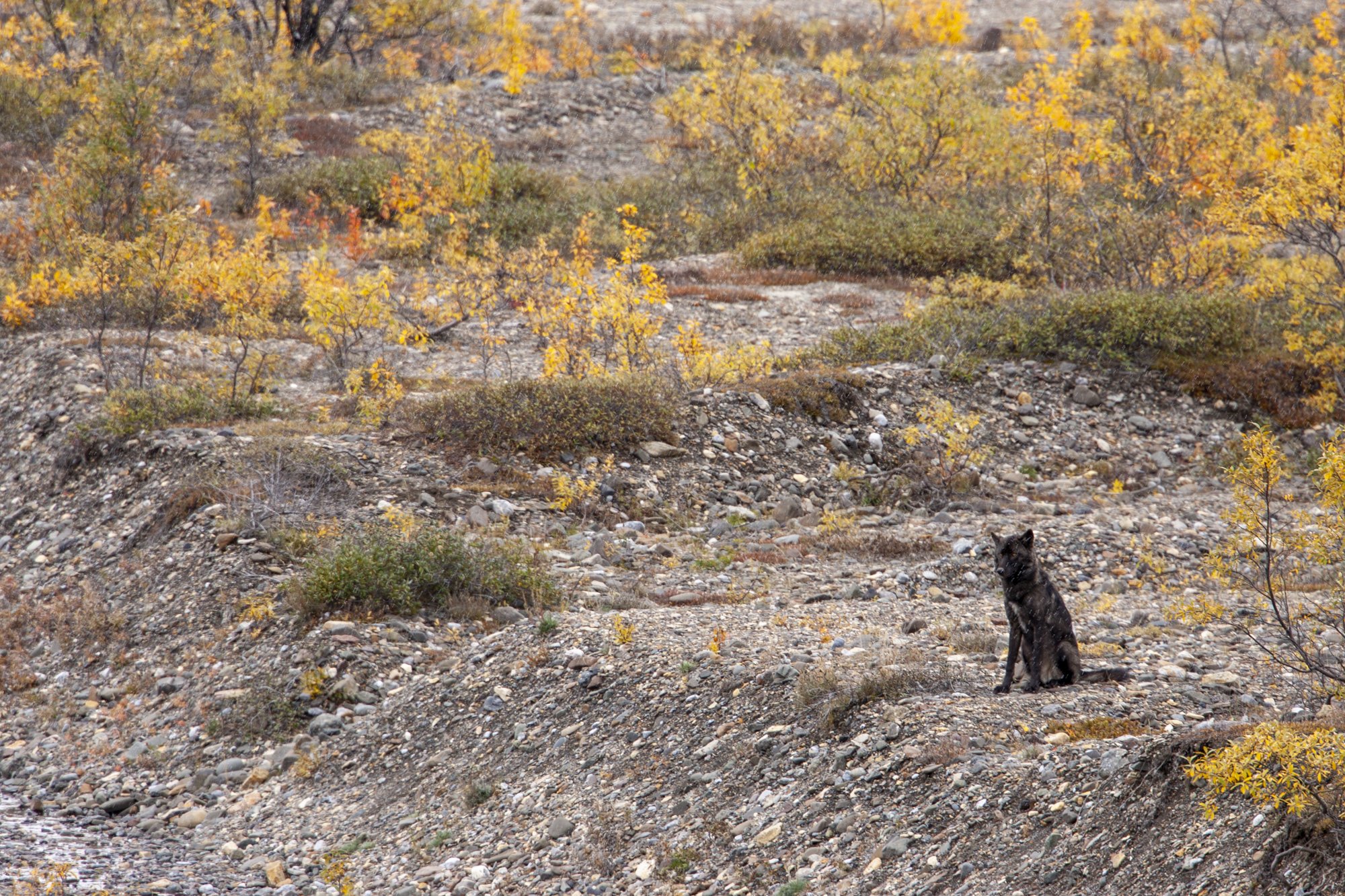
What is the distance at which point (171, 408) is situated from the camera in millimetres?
13609

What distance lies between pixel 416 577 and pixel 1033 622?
520 cm

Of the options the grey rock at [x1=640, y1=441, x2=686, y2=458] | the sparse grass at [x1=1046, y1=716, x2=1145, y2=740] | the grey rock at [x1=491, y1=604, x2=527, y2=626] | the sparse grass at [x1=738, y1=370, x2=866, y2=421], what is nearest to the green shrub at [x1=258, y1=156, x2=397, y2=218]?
the sparse grass at [x1=738, y1=370, x2=866, y2=421]

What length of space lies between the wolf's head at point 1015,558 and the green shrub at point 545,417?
6.74 meters

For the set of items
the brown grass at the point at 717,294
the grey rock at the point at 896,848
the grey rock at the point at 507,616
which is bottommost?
the grey rock at the point at 507,616

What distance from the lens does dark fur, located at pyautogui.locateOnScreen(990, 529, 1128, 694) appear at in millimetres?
7102

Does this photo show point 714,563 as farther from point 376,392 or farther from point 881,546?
point 376,392

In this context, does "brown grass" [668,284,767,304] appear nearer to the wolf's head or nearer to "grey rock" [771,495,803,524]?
"grey rock" [771,495,803,524]

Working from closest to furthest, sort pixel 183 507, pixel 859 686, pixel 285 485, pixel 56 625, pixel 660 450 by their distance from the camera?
1. pixel 859 686
2. pixel 56 625
3. pixel 285 485
4. pixel 183 507
5. pixel 660 450

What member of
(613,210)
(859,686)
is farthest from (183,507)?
(613,210)

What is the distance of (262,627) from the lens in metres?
9.91

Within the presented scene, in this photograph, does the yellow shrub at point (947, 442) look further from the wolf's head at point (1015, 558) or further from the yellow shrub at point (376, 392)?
the wolf's head at point (1015, 558)

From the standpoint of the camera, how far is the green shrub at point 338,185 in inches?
1004

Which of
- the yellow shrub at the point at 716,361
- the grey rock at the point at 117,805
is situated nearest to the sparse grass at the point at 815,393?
the yellow shrub at the point at 716,361

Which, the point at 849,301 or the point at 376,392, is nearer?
the point at 376,392
